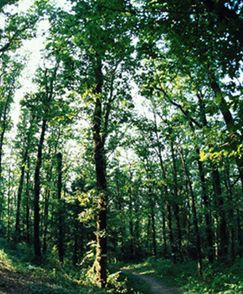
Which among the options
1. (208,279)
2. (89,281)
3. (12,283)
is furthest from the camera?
(208,279)

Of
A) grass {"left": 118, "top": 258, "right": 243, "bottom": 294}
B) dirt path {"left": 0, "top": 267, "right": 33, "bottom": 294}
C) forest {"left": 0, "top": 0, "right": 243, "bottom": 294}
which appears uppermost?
forest {"left": 0, "top": 0, "right": 243, "bottom": 294}

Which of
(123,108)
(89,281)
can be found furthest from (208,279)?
(123,108)

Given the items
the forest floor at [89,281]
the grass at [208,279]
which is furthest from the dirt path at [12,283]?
the grass at [208,279]

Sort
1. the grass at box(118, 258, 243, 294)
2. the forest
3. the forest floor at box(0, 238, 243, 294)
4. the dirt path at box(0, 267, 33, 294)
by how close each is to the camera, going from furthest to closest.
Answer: the grass at box(118, 258, 243, 294) → the forest floor at box(0, 238, 243, 294) → the dirt path at box(0, 267, 33, 294) → the forest

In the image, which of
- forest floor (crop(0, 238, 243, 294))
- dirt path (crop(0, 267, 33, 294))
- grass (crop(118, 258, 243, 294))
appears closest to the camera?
dirt path (crop(0, 267, 33, 294))

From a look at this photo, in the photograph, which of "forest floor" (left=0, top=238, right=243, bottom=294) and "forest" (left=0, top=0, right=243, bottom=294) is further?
"forest floor" (left=0, top=238, right=243, bottom=294)

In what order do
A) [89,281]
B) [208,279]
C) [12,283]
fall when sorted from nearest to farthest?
[12,283] → [89,281] → [208,279]

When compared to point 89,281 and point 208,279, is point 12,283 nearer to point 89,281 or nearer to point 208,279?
point 89,281

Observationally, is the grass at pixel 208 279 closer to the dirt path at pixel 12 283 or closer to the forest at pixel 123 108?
the forest at pixel 123 108

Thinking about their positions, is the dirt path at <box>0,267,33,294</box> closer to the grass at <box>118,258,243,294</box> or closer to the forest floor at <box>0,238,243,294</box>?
the forest floor at <box>0,238,243,294</box>

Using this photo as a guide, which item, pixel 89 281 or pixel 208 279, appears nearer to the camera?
pixel 89 281

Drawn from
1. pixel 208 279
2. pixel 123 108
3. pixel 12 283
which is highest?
pixel 123 108

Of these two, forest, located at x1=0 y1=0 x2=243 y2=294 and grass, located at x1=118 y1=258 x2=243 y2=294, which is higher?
forest, located at x1=0 y1=0 x2=243 y2=294

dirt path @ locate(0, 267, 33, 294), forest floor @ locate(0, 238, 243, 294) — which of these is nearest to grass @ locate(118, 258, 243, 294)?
forest floor @ locate(0, 238, 243, 294)
